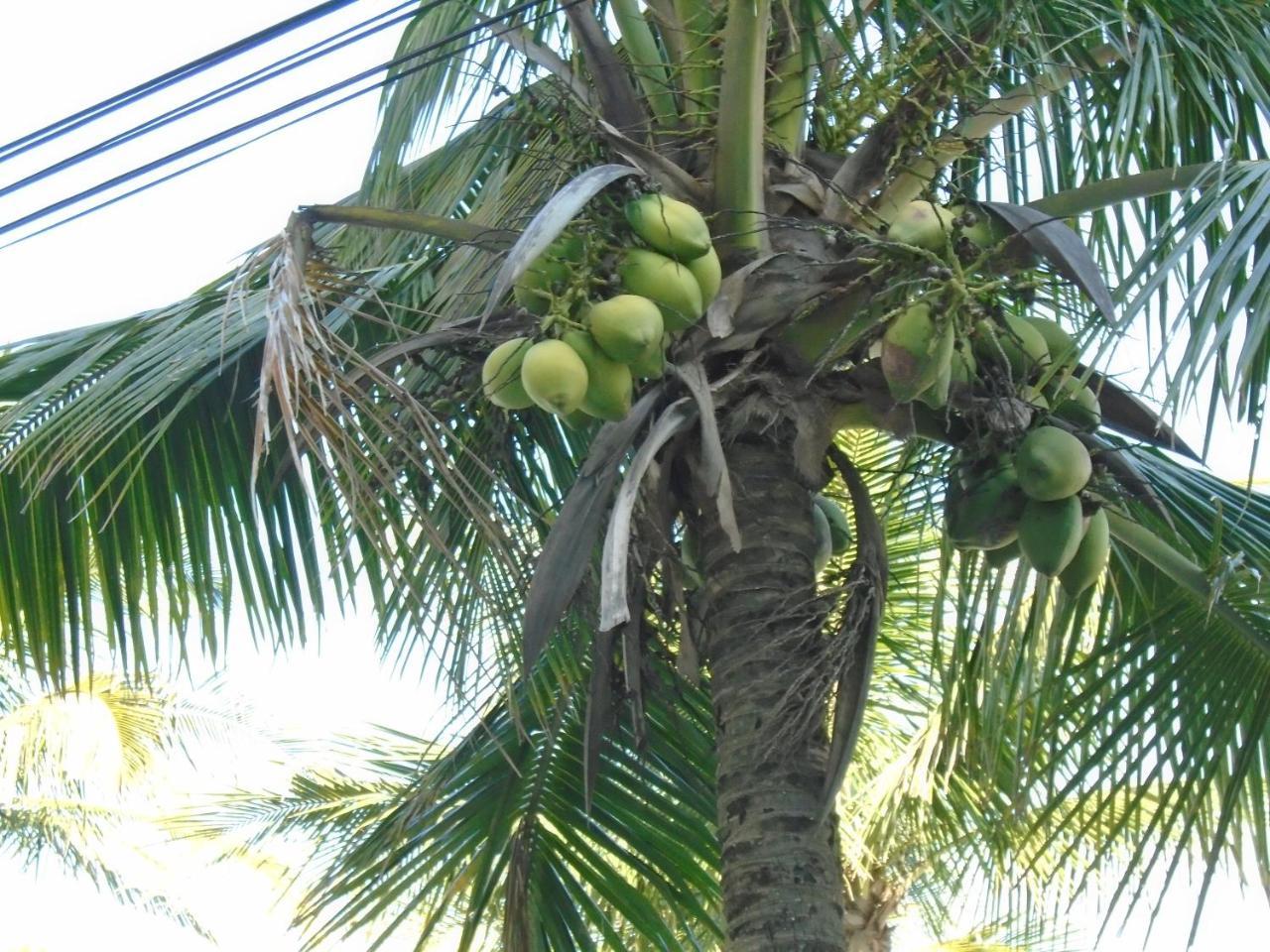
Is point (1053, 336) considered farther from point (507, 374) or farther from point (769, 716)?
point (507, 374)

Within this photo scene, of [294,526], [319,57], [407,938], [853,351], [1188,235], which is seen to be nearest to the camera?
[1188,235]

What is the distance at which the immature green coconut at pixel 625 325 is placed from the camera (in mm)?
2123

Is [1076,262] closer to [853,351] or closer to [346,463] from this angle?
[853,351]

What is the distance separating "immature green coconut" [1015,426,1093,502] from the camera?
2.34m

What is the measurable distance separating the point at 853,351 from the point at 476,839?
171 centimetres

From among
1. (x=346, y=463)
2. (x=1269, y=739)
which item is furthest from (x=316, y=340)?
(x=1269, y=739)

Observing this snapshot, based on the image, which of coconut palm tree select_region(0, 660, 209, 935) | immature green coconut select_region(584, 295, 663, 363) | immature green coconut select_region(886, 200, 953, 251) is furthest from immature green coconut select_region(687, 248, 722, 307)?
coconut palm tree select_region(0, 660, 209, 935)

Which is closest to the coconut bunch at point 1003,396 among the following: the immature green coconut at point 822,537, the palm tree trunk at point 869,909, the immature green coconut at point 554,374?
the immature green coconut at point 822,537

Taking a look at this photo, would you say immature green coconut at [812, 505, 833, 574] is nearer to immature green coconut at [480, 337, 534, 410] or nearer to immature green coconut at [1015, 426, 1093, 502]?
immature green coconut at [1015, 426, 1093, 502]

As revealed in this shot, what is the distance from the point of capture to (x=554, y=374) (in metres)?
2.09

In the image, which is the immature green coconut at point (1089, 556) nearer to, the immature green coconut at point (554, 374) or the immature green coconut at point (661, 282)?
the immature green coconut at point (661, 282)

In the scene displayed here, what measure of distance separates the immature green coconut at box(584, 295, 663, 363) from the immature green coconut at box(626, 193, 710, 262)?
0.12 m

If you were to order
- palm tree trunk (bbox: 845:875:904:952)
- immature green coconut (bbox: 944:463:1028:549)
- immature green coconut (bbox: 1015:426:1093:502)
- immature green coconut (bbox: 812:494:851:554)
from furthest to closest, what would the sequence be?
palm tree trunk (bbox: 845:875:904:952)
immature green coconut (bbox: 812:494:851:554)
immature green coconut (bbox: 944:463:1028:549)
immature green coconut (bbox: 1015:426:1093:502)

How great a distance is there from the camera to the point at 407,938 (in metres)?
14.0
